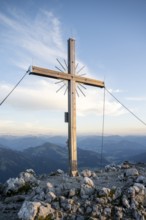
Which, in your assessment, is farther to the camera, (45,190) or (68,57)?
(68,57)

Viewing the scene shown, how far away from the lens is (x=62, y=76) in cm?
1670

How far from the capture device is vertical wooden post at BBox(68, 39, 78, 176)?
641 inches

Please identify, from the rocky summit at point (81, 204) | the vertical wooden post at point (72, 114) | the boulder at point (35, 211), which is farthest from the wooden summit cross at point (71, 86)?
the boulder at point (35, 211)

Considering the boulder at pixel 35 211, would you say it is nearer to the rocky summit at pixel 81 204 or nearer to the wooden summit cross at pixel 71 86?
the rocky summit at pixel 81 204

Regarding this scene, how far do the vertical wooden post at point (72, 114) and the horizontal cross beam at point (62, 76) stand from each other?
1.08 feet

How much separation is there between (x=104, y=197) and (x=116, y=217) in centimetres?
98

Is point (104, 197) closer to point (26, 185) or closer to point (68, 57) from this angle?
point (26, 185)

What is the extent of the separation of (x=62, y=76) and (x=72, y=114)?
242 cm

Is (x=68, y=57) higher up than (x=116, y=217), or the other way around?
(x=68, y=57)

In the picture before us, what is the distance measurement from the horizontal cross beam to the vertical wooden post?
1.08ft

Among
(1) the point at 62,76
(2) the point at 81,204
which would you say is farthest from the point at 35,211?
(1) the point at 62,76

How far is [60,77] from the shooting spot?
54.6 feet

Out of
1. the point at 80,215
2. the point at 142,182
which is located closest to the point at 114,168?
the point at 142,182

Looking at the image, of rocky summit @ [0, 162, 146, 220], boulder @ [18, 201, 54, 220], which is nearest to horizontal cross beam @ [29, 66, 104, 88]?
rocky summit @ [0, 162, 146, 220]
